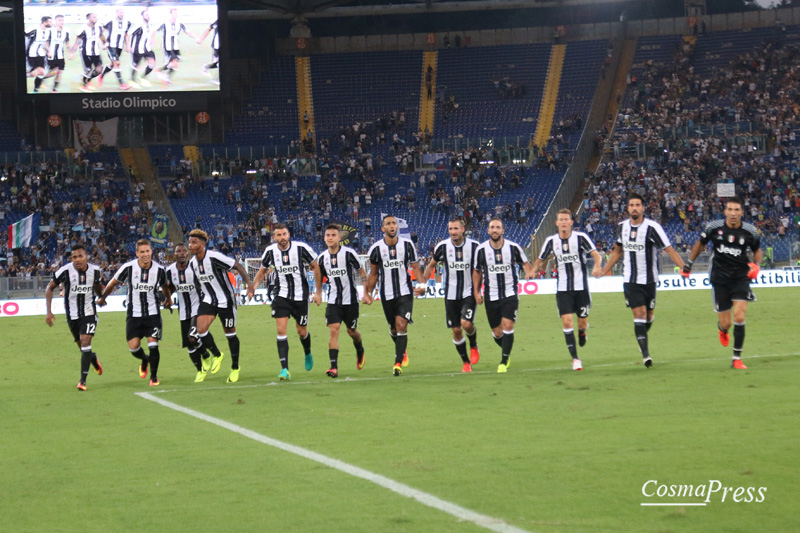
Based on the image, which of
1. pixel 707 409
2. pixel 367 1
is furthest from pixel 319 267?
pixel 367 1

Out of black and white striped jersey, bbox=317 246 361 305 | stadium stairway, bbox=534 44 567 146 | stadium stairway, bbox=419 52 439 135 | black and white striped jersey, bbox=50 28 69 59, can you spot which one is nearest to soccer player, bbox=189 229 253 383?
black and white striped jersey, bbox=317 246 361 305

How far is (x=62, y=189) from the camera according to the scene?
53.6 metres

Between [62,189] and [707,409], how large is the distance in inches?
1881

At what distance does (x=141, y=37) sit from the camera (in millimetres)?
46094

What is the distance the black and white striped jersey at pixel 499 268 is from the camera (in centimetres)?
1505

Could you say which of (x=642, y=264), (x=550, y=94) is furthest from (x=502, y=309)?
(x=550, y=94)

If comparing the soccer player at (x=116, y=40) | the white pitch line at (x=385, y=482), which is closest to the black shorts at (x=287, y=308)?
the white pitch line at (x=385, y=482)

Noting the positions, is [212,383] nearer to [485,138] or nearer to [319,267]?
[319,267]

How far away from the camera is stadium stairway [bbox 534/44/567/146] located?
5784cm

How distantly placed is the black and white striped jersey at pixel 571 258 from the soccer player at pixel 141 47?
114 ft

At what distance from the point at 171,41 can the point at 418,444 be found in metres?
40.0

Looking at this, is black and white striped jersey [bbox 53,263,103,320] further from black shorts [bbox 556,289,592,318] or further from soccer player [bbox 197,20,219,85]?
soccer player [bbox 197,20,219,85]

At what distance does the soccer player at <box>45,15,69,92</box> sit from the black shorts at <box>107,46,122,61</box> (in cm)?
183

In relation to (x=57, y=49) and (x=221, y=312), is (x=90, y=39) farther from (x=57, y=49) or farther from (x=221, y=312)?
(x=221, y=312)
